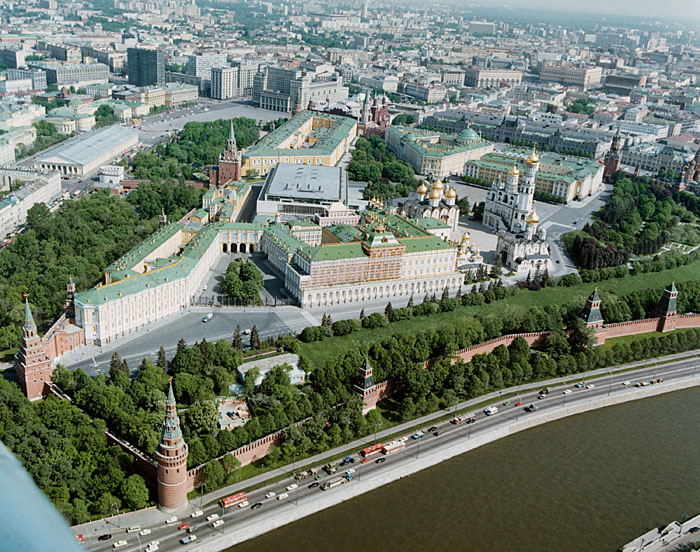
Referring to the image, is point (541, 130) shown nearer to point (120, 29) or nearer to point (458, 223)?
point (458, 223)

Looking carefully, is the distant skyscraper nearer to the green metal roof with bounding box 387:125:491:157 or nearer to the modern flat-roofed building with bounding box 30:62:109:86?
the modern flat-roofed building with bounding box 30:62:109:86

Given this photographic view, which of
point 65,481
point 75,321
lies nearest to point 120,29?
point 75,321

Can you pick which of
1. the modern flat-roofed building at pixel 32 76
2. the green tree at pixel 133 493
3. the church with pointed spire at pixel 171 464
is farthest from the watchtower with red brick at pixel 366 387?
the modern flat-roofed building at pixel 32 76

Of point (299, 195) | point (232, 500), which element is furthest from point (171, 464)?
point (299, 195)

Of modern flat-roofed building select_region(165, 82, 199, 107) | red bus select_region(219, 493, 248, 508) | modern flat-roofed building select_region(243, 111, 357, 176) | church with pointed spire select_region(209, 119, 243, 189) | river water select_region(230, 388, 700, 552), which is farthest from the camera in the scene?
modern flat-roofed building select_region(165, 82, 199, 107)

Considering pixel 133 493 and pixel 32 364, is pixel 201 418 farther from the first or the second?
pixel 32 364

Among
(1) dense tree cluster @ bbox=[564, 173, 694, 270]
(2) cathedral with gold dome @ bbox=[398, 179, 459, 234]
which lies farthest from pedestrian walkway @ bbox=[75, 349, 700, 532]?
(2) cathedral with gold dome @ bbox=[398, 179, 459, 234]

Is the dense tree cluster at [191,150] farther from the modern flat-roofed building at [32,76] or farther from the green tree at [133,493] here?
the green tree at [133,493]
